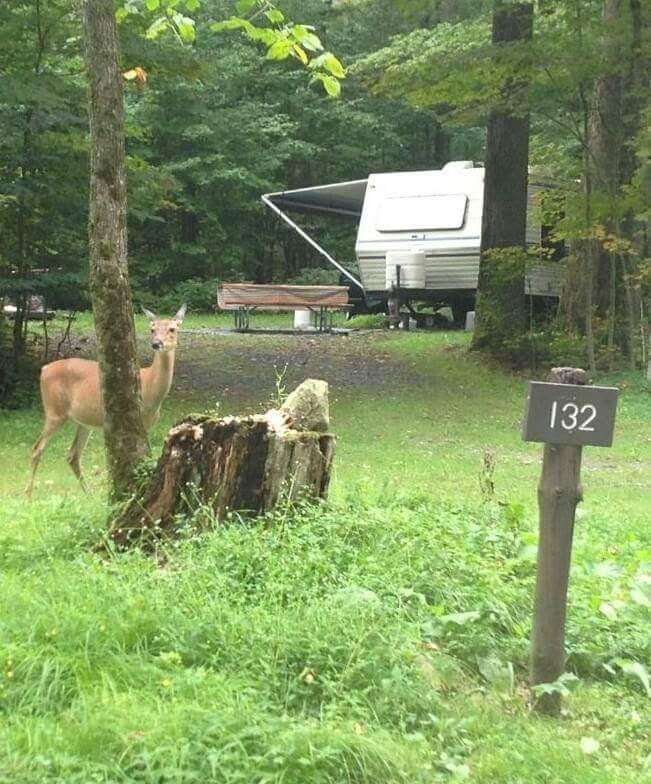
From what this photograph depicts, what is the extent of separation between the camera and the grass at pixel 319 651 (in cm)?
305

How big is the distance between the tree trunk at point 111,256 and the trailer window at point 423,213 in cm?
1587

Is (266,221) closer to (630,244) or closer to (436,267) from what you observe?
(436,267)

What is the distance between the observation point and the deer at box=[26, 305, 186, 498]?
329 inches

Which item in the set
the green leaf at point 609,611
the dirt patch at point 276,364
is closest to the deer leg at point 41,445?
the dirt patch at point 276,364

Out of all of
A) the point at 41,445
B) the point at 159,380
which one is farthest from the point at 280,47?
the point at 41,445

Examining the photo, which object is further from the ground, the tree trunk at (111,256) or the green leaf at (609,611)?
the tree trunk at (111,256)

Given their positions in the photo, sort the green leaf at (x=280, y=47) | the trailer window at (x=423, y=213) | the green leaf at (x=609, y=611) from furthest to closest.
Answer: the trailer window at (x=423, y=213)
the green leaf at (x=280, y=47)
the green leaf at (x=609, y=611)

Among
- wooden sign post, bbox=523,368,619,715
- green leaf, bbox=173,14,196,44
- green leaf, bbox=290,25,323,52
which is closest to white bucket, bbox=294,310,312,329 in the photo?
→ green leaf, bbox=173,14,196,44

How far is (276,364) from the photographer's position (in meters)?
16.3

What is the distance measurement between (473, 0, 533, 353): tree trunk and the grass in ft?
36.1

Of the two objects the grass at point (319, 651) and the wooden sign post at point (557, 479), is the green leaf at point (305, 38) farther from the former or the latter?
the grass at point (319, 651)

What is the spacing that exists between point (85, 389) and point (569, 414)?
585 cm

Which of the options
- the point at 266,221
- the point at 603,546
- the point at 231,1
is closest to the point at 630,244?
the point at 603,546

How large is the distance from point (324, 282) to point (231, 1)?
7660mm
